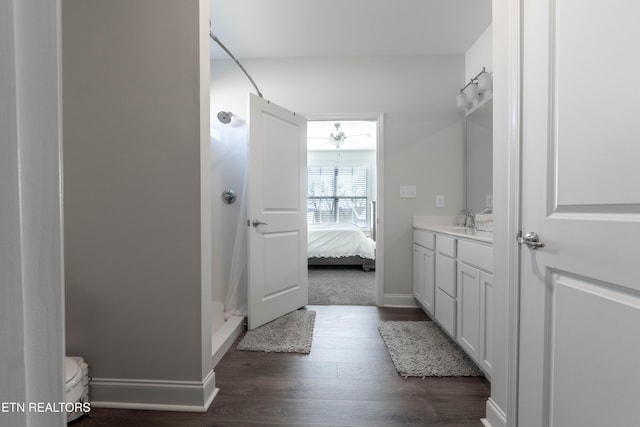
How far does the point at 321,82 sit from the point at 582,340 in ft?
9.08

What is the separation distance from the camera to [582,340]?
0.83 meters

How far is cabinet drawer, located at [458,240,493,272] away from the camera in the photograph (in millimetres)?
1465

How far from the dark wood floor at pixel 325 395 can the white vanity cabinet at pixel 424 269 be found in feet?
2.28

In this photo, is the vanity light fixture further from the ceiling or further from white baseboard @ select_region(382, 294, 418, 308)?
white baseboard @ select_region(382, 294, 418, 308)

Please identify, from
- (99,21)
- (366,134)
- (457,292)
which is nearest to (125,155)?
(99,21)

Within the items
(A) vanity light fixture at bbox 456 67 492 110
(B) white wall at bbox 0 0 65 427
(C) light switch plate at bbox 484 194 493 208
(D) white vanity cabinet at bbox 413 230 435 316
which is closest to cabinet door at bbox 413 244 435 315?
(D) white vanity cabinet at bbox 413 230 435 316

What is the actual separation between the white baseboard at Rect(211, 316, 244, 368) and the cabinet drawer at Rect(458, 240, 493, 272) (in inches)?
66.5

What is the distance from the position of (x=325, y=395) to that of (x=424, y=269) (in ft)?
4.69

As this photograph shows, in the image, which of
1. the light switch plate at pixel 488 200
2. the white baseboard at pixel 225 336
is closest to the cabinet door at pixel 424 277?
the light switch plate at pixel 488 200

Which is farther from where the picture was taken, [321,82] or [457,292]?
[321,82]

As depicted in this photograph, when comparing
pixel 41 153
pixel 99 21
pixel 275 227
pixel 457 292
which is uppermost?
pixel 99 21

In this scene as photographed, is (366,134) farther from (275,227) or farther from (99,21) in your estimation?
(99,21)

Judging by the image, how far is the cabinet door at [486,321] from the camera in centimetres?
146

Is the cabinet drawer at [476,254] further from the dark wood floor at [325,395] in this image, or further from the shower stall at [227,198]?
the shower stall at [227,198]
